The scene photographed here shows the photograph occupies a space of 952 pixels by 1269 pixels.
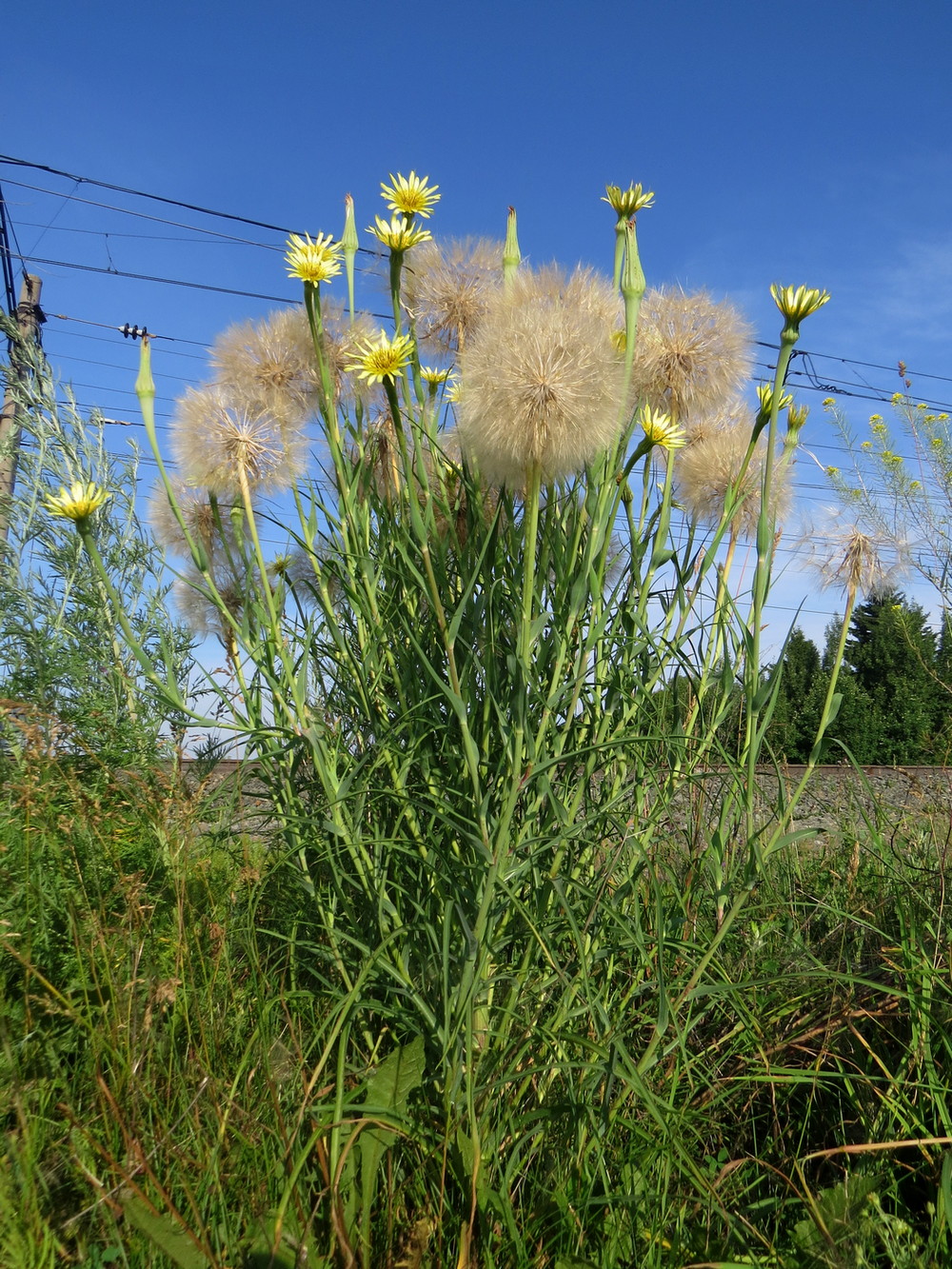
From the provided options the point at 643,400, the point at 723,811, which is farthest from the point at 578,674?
the point at 643,400

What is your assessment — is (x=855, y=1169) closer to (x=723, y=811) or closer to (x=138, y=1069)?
(x=723, y=811)

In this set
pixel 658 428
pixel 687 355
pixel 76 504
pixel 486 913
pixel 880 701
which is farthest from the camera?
pixel 880 701

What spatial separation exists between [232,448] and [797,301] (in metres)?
1.22

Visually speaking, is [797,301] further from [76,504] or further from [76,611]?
[76,611]

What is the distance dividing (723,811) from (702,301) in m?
1.16

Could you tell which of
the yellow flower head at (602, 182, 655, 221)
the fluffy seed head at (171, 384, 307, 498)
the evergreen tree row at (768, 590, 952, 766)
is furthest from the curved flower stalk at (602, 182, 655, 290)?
the evergreen tree row at (768, 590, 952, 766)

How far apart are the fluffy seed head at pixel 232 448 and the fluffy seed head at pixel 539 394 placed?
2.02ft

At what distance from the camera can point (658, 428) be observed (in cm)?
162

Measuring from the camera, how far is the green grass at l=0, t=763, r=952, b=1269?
1.33 metres

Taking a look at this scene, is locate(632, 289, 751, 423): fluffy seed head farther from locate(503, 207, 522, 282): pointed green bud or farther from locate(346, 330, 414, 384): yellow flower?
locate(346, 330, 414, 384): yellow flower

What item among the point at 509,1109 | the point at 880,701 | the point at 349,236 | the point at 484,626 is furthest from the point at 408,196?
the point at 880,701

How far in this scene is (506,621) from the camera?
67.8 inches

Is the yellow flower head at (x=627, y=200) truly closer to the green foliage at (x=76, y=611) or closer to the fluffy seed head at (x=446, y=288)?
the fluffy seed head at (x=446, y=288)

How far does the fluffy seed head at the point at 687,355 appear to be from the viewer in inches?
73.3
